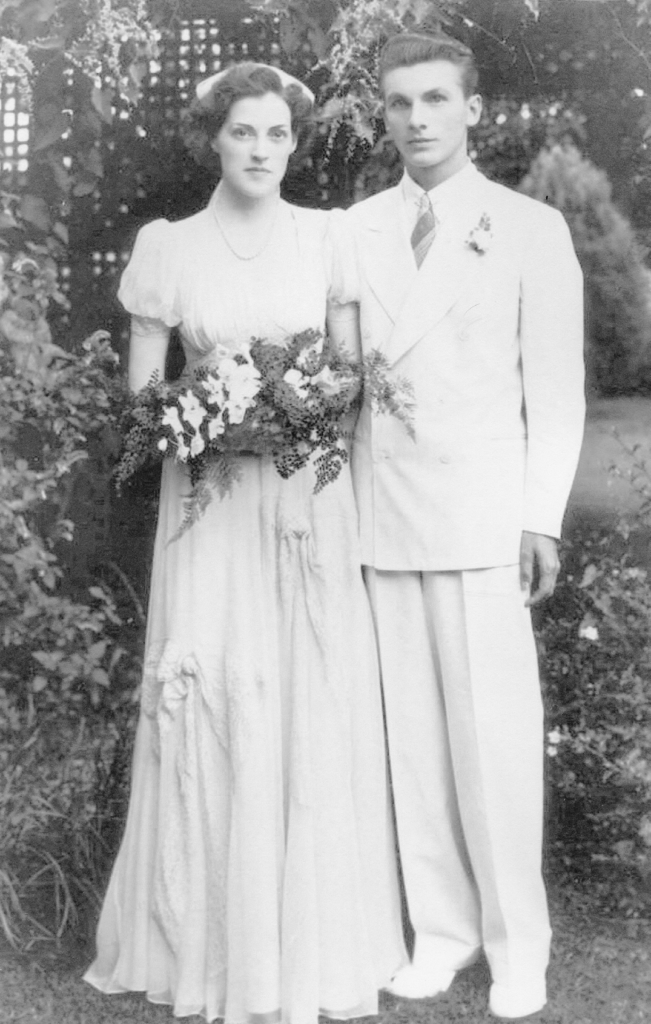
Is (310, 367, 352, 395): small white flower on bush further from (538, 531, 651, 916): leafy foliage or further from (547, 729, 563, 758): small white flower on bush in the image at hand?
(547, 729, 563, 758): small white flower on bush

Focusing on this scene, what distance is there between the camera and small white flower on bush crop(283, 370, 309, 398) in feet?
11.2

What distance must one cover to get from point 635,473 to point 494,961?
1612mm

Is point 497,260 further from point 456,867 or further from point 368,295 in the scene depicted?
point 456,867

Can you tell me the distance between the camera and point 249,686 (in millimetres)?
3561

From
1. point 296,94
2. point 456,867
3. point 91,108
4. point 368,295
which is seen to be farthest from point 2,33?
point 456,867

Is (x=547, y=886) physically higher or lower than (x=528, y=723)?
lower

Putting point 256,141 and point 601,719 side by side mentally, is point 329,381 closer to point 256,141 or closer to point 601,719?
point 256,141

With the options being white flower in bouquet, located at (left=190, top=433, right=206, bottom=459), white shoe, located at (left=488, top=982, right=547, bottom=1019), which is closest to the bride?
white flower in bouquet, located at (left=190, top=433, right=206, bottom=459)

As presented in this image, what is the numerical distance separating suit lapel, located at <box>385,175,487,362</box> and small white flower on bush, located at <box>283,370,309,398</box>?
1.13 feet

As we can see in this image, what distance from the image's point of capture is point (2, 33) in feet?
12.7

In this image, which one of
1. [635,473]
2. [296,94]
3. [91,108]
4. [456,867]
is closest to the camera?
[296,94]

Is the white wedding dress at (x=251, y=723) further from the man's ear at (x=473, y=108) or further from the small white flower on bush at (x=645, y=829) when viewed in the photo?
the small white flower on bush at (x=645, y=829)

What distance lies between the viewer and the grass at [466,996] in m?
3.70

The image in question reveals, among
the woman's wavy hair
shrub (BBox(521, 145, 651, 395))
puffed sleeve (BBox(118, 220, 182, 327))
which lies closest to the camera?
the woman's wavy hair
